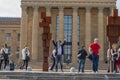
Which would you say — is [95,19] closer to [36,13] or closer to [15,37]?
[36,13]

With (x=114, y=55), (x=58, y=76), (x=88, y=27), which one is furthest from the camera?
(x=88, y=27)

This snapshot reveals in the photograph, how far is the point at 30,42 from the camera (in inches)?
2837

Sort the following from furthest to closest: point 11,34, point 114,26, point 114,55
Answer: point 11,34
point 114,55
point 114,26

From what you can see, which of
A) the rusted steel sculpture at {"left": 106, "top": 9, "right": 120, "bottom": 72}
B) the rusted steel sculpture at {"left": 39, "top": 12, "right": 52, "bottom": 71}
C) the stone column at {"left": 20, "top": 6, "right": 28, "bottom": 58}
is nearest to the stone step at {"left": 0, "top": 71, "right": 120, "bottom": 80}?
the rusted steel sculpture at {"left": 106, "top": 9, "right": 120, "bottom": 72}

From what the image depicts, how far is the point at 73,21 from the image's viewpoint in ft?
234

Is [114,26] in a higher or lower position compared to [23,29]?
lower

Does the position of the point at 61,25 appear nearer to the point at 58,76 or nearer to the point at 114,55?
the point at 114,55

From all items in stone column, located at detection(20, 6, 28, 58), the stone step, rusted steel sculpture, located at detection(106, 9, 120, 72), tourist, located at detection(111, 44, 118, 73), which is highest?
stone column, located at detection(20, 6, 28, 58)

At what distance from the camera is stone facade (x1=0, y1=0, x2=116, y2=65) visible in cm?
7088

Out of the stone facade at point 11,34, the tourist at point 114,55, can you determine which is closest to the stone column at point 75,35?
the stone facade at point 11,34

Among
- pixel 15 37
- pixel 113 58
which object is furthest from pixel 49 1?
pixel 113 58

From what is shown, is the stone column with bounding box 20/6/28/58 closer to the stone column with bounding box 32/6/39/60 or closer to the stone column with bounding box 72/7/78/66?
the stone column with bounding box 32/6/39/60

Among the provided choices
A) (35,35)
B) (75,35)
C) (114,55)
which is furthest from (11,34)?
(114,55)

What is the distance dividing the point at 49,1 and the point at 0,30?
26.1 metres
